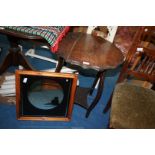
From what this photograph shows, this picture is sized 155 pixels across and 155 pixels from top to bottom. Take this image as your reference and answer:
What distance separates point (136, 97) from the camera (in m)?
1.26

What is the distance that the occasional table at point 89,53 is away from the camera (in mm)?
1259

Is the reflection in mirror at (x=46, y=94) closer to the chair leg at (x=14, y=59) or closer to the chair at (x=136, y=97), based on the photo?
the chair leg at (x=14, y=59)

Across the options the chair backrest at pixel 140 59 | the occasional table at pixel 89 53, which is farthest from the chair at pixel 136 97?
the occasional table at pixel 89 53

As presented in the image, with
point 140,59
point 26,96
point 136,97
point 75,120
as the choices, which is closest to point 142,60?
point 140,59

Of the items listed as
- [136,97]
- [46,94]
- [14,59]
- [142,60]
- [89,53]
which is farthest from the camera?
[14,59]

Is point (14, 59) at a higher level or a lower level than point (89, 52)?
lower

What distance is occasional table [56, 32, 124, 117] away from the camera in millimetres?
1259

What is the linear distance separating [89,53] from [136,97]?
46cm

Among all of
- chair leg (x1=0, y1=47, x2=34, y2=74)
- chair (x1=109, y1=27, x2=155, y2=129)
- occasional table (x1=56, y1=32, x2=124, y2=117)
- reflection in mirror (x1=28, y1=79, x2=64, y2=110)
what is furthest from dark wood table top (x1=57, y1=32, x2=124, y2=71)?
chair leg (x1=0, y1=47, x2=34, y2=74)

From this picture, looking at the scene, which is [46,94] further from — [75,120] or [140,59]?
[140,59]

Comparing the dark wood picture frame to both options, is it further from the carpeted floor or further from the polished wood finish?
the polished wood finish
